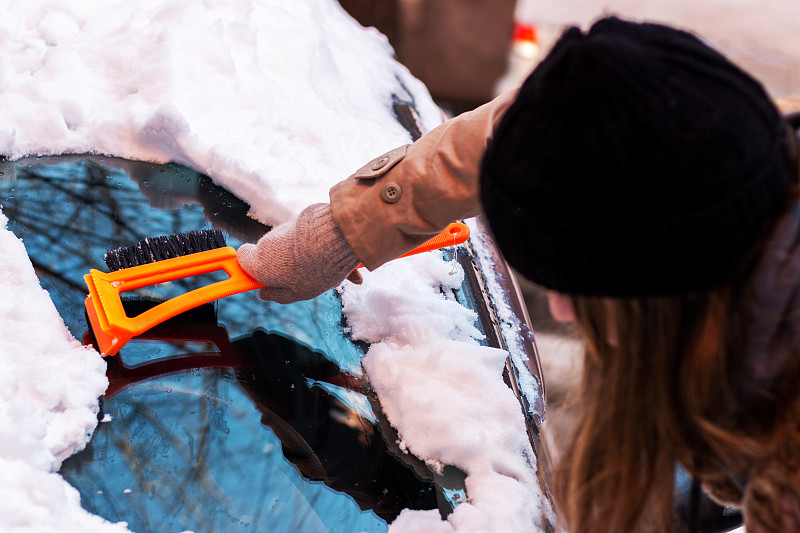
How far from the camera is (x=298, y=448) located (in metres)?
0.92

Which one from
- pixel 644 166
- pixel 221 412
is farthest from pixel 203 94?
pixel 644 166

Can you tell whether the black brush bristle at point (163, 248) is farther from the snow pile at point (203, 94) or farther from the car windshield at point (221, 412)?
the snow pile at point (203, 94)

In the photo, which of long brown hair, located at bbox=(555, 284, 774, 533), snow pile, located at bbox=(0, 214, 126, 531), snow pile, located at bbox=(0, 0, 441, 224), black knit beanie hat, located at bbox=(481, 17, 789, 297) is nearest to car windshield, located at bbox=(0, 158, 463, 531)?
snow pile, located at bbox=(0, 214, 126, 531)

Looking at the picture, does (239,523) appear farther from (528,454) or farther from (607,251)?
(607,251)

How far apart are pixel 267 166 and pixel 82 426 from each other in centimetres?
61

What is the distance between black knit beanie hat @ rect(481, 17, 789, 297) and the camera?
510mm

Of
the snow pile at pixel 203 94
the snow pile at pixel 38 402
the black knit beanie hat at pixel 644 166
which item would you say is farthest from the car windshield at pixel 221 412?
the black knit beanie hat at pixel 644 166

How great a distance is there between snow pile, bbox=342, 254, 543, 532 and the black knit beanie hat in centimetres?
43

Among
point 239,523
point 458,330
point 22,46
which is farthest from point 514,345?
point 22,46

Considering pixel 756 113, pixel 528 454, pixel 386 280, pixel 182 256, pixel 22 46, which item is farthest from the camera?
pixel 22 46

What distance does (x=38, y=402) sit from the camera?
2.86 feet

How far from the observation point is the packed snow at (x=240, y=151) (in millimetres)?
875

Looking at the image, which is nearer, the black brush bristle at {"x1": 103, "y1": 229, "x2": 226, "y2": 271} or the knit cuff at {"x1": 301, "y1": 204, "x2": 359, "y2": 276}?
the knit cuff at {"x1": 301, "y1": 204, "x2": 359, "y2": 276}

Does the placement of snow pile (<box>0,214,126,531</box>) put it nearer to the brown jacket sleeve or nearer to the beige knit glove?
the beige knit glove
